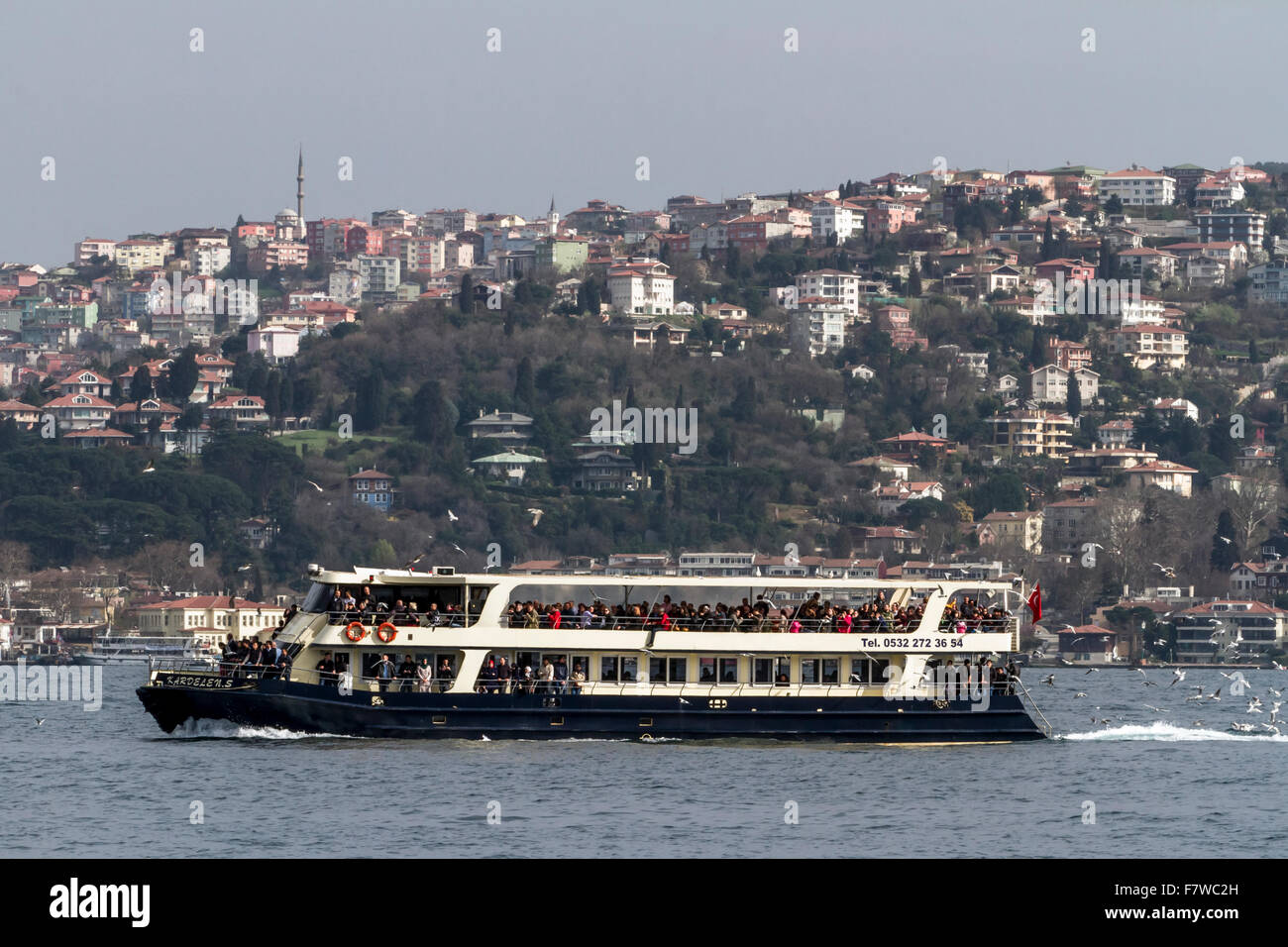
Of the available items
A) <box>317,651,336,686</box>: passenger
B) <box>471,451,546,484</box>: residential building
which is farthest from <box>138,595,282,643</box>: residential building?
<box>317,651,336,686</box>: passenger

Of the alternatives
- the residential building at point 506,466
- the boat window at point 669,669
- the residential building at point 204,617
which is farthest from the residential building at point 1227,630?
the boat window at point 669,669

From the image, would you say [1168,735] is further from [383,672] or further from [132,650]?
[132,650]

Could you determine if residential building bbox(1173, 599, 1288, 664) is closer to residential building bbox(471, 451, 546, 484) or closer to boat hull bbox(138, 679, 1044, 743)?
residential building bbox(471, 451, 546, 484)

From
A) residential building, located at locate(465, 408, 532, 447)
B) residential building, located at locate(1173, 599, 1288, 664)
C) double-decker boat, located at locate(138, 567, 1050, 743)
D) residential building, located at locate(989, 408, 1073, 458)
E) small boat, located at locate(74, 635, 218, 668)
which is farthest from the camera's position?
residential building, located at locate(989, 408, 1073, 458)

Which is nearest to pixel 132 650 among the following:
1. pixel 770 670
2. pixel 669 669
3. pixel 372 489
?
pixel 372 489

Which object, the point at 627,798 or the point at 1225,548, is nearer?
the point at 627,798

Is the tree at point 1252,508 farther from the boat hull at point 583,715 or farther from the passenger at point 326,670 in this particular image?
the passenger at point 326,670
